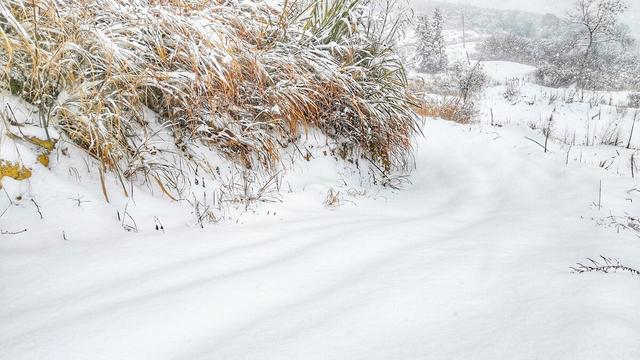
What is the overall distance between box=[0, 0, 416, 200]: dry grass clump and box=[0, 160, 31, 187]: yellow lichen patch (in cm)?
23

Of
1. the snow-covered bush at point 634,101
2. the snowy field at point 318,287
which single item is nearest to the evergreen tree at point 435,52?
the snow-covered bush at point 634,101

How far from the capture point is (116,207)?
6.05 feet

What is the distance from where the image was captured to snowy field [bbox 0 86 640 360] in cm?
92

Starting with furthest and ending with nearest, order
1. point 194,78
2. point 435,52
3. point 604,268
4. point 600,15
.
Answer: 1. point 435,52
2. point 600,15
3. point 194,78
4. point 604,268

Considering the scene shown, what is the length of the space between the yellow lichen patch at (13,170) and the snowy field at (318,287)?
62 millimetres

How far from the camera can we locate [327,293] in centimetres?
120

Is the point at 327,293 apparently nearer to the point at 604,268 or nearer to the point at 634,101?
the point at 604,268

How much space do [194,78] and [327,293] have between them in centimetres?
147

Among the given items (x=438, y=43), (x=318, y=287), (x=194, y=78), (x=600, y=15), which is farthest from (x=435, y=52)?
(x=318, y=287)

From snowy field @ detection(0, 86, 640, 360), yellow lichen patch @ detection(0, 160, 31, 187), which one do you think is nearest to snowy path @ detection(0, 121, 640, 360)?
snowy field @ detection(0, 86, 640, 360)

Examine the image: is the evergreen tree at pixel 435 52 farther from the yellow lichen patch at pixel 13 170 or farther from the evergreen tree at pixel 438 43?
the yellow lichen patch at pixel 13 170

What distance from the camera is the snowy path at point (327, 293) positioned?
2.99ft

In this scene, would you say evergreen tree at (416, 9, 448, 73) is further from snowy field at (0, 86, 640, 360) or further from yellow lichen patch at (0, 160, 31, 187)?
yellow lichen patch at (0, 160, 31, 187)

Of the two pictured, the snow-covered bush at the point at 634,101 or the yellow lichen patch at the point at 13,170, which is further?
the snow-covered bush at the point at 634,101
